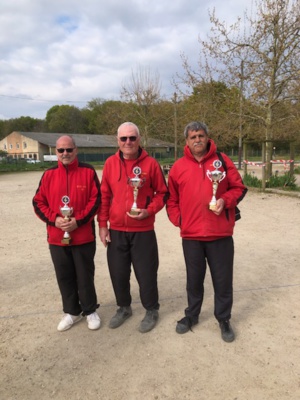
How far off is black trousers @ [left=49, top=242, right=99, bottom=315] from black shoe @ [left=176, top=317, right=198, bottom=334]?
879 mm

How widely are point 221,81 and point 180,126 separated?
1144 cm

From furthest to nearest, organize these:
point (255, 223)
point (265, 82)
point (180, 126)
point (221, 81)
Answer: point (180, 126), point (221, 81), point (265, 82), point (255, 223)

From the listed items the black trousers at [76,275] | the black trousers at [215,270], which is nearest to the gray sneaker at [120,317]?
the black trousers at [76,275]

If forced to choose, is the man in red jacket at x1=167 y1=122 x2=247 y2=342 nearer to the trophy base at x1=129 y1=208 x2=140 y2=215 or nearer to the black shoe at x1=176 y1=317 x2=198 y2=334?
the black shoe at x1=176 y1=317 x2=198 y2=334

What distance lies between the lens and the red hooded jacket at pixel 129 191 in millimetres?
3104

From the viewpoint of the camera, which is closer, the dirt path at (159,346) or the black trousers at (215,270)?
the dirt path at (159,346)

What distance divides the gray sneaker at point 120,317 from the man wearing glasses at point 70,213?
6.0 inches

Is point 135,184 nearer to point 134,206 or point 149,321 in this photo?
point 134,206

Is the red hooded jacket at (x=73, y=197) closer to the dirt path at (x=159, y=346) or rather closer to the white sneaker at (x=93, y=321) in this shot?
the white sneaker at (x=93, y=321)

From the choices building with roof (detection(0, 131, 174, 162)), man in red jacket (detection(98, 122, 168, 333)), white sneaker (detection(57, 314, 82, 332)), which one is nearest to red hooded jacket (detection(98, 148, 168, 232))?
man in red jacket (detection(98, 122, 168, 333))

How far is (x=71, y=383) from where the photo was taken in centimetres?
251

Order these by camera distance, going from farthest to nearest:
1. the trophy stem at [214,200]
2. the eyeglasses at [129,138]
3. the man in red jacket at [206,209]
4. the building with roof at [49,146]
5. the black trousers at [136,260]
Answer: the building with roof at [49,146], the black trousers at [136,260], the eyeglasses at [129,138], the man in red jacket at [206,209], the trophy stem at [214,200]

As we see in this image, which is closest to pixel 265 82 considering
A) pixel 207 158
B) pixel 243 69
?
pixel 243 69

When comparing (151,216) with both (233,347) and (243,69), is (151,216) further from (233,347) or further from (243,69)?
(243,69)
